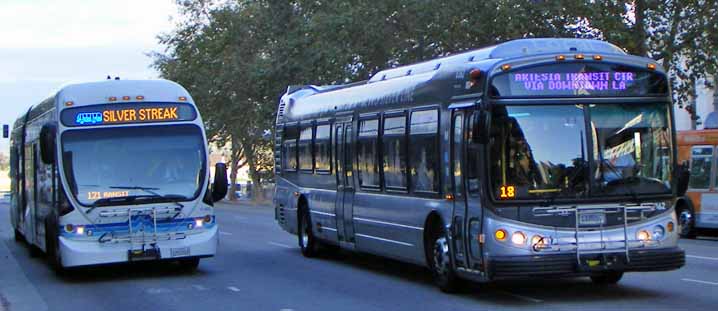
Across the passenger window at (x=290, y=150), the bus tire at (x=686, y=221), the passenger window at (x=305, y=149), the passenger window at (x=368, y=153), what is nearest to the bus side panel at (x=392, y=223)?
the passenger window at (x=368, y=153)

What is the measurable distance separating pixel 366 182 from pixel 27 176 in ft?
27.0

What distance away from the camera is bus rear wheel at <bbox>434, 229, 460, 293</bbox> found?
13.9 m

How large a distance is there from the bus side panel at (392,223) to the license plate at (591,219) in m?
1.94

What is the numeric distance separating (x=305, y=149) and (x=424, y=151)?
6068 mm

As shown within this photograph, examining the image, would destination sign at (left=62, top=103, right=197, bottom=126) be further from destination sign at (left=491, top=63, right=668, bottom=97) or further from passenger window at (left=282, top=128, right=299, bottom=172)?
destination sign at (left=491, top=63, right=668, bottom=97)

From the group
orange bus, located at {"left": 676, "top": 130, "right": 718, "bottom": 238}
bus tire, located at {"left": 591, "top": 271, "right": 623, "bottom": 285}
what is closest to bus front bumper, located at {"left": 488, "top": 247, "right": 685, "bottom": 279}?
bus tire, located at {"left": 591, "top": 271, "right": 623, "bottom": 285}

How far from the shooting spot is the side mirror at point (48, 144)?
16.6 meters

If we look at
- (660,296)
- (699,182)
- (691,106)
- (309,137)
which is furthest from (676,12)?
(660,296)

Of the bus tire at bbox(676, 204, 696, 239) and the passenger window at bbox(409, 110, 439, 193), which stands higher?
the passenger window at bbox(409, 110, 439, 193)

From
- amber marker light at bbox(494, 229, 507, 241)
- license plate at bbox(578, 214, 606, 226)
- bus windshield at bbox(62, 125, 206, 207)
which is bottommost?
amber marker light at bbox(494, 229, 507, 241)

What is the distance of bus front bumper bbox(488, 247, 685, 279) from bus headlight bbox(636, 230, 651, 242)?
131 mm

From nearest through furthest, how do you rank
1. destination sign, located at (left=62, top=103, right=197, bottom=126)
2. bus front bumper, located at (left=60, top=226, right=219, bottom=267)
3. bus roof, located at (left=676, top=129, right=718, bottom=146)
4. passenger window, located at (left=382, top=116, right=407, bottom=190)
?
passenger window, located at (left=382, top=116, right=407, bottom=190) < bus front bumper, located at (left=60, top=226, right=219, bottom=267) < destination sign, located at (left=62, top=103, right=197, bottom=126) < bus roof, located at (left=676, top=129, right=718, bottom=146)

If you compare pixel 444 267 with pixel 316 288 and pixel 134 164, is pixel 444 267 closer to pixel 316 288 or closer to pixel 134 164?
pixel 316 288

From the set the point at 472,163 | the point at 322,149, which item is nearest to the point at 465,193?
the point at 472,163
